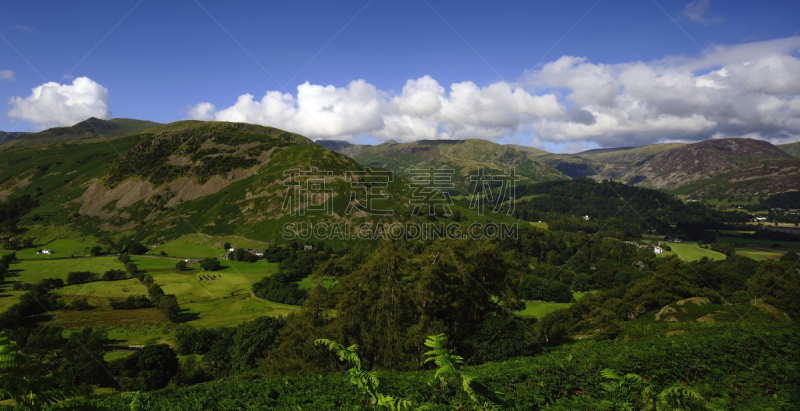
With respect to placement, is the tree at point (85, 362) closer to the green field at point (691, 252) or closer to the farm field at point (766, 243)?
the green field at point (691, 252)

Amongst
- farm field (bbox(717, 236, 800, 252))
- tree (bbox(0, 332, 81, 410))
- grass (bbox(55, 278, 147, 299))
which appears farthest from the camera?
farm field (bbox(717, 236, 800, 252))

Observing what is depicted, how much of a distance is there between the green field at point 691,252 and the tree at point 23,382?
12358 centimetres

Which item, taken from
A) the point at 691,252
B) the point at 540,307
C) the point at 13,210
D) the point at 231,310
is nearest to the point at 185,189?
the point at 13,210

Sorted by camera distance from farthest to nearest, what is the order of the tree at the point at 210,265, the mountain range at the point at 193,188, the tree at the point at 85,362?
the mountain range at the point at 193,188, the tree at the point at 210,265, the tree at the point at 85,362

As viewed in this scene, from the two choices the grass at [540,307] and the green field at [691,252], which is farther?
the green field at [691,252]

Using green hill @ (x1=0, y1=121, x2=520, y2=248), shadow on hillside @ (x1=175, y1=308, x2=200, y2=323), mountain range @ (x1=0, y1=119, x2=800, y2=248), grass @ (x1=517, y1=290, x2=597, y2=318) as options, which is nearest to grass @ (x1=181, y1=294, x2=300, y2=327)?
shadow on hillside @ (x1=175, y1=308, x2=200, y2=323)

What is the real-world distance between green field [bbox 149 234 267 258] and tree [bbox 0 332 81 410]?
97.8 m

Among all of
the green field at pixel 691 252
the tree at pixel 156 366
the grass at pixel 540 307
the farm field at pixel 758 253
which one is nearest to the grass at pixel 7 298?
the tree at pixel 156 366

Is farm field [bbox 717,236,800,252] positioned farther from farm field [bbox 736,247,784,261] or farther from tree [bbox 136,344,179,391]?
tree [bbox 136,344,179,391]

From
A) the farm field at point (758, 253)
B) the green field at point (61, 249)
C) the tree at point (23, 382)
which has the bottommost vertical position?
the farm field at point (758, 253)

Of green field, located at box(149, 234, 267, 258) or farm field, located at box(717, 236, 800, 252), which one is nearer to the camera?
green field, located at box(149, 234, 267, 258)

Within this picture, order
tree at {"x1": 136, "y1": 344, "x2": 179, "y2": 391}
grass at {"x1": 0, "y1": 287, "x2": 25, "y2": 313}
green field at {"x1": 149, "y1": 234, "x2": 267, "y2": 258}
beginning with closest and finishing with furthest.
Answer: tree at {"x1": 136, "y1": 344, "x2": 179, "y2": 391}, grass at {"x1": 0, "y1": 287, "x2": 25, "y2": 313}, green field at {"x1": 149, "y1": 234, "x2": 267, "y2": 258}

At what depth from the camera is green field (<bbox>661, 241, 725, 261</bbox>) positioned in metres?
100

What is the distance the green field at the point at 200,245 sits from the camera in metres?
93.0
